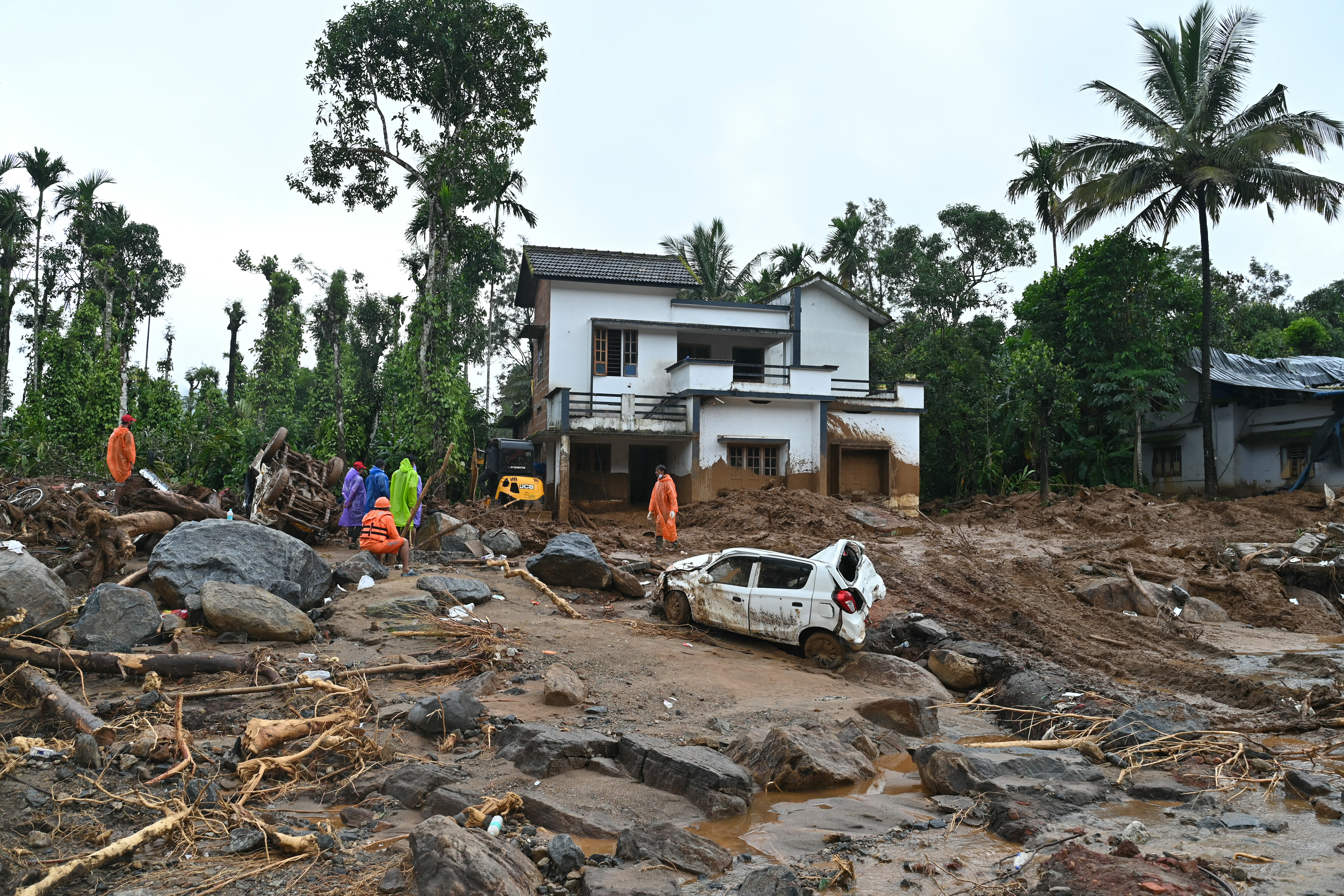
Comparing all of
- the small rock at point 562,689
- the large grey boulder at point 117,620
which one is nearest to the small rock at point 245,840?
the small rock at point 562,689

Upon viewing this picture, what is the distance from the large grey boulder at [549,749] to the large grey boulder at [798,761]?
1161 millimetres

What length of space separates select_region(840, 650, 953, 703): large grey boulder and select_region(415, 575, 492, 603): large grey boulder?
489cm

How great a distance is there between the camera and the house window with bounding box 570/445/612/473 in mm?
25531

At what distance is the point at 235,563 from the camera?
10.2 metres

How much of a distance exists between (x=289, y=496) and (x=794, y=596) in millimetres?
9198

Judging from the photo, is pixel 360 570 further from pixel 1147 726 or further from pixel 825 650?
pixel 1147 726

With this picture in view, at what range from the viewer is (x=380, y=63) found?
2606 cm

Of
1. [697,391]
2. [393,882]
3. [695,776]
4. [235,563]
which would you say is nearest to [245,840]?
[393,882]

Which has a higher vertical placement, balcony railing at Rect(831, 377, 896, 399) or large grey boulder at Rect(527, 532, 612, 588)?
balcony railing at Rect(831, 377, 896, 399)

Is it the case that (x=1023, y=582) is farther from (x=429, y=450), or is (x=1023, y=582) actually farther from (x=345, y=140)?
(x=345, y=140)

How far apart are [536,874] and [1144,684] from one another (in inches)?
363

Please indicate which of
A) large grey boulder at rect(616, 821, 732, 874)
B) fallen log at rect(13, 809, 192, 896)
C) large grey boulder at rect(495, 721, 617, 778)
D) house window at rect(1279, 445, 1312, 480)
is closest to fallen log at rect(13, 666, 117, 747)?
fallen log at rect(13, 809, 192, 896)

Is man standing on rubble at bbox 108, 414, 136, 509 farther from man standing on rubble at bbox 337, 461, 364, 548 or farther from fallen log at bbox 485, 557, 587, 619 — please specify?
fallen log at bbox 485, 557, 587, 619

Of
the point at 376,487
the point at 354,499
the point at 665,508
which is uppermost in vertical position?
the point at 376,487
